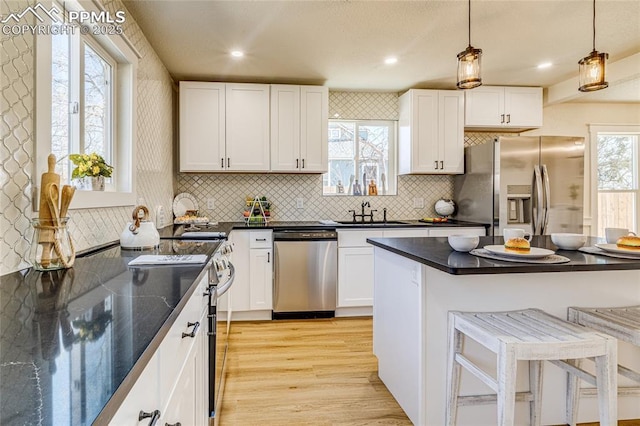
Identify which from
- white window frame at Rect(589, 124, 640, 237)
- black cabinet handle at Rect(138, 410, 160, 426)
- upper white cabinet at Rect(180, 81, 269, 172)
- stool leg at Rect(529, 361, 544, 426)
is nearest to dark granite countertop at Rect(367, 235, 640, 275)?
stool leg at Rect(529, 361, 544, 426)

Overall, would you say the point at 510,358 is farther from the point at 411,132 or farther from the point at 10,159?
the point at 411,132

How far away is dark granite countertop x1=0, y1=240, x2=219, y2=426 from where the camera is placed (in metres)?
0.49

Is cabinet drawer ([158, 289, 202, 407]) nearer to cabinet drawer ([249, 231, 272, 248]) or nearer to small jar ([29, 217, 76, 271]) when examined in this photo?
small jar ([29, 217, 76, 271])

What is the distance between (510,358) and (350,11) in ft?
7.56

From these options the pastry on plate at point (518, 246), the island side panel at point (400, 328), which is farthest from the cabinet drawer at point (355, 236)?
the pastry on plate at point (518, 246)

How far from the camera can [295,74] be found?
3748mm

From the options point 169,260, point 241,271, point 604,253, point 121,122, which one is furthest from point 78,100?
point 604,253

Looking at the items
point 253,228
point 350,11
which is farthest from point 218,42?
point 253,228

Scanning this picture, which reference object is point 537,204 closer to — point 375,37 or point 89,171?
point 375,37

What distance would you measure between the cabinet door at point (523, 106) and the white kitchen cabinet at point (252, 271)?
305 cm

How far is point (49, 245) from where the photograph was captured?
1.36 metres

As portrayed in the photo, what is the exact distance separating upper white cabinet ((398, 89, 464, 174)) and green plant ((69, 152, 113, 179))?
3.09 meters

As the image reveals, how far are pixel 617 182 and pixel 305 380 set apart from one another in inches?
185

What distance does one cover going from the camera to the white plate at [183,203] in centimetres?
383
